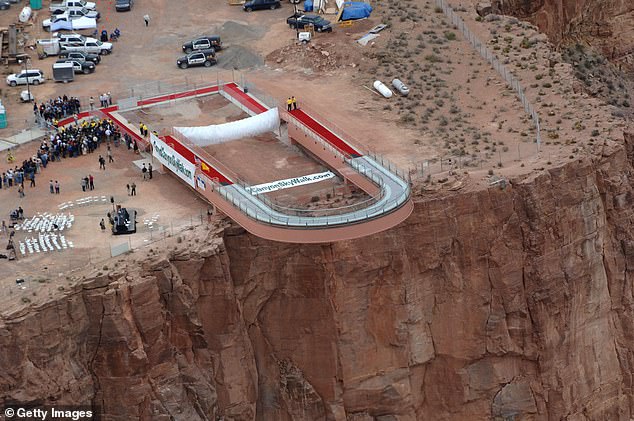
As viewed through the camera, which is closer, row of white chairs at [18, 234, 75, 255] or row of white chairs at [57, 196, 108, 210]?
row of white chairs at [18, 234, 75, 255]

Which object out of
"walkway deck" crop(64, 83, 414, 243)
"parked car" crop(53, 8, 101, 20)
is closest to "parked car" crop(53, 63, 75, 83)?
"walkway deck" crop(64, 83, 414, 243)

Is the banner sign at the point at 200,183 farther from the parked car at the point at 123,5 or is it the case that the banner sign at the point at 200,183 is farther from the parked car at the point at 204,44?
the parked car at the point at 123,5

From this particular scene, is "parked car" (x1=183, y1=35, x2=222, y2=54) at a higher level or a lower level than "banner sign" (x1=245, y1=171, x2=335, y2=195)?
lower

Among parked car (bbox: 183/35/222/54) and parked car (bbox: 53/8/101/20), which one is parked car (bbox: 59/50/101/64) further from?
parked car (bbox: 53/8/101/20)

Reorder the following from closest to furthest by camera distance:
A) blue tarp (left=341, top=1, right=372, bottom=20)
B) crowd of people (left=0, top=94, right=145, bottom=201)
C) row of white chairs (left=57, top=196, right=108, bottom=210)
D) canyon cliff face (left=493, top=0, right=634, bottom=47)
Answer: row of white chairs (left=57, top=196, right=108, bottom=210)
crowd of people (left=0, top=94, right=145, bottom=201)
blue tarp (left=341, top=1, right=372, bottom=20)
canyon cliff face (left=493, top=0, right=634, bottom=47)

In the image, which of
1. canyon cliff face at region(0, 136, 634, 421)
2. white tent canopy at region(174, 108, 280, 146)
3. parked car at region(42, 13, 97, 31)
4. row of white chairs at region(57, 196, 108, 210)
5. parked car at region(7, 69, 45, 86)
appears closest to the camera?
canyon cliff face at region(0, 136, 634, 421)

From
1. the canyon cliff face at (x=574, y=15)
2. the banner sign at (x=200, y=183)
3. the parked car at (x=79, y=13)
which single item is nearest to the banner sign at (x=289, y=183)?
the banner sign at (x=200, y=183)
